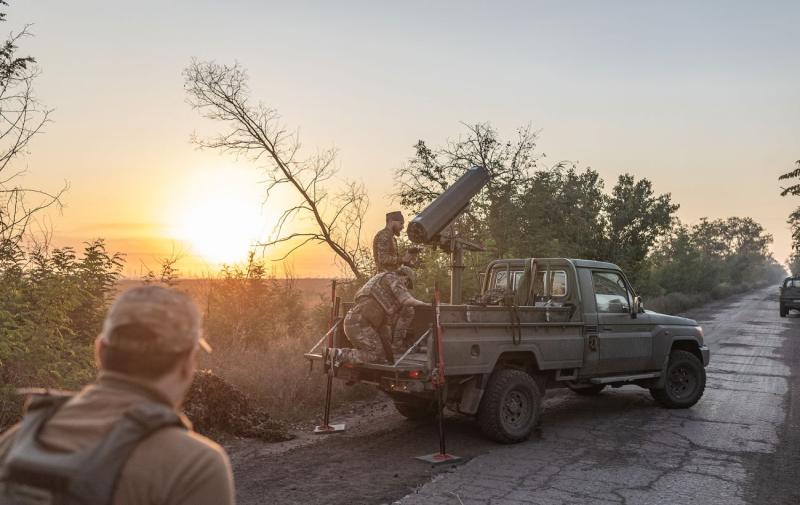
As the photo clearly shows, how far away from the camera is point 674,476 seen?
6191mm

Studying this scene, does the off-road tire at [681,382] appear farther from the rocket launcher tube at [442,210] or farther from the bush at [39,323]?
the bush at [39,323]

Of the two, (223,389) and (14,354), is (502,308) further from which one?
(14,354)

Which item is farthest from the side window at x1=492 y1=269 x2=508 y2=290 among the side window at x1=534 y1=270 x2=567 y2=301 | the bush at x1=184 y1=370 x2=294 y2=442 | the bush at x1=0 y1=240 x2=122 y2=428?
the bush at x1=0 y1=240 x2=122 y2=428

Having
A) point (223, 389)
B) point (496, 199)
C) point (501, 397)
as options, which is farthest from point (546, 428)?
point (496, 199)

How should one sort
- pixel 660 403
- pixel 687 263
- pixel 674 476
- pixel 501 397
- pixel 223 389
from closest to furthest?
pixel 674 476 → pixel 501 397 → pixel 223 389 → pixel 660 403 → pixel 687 263

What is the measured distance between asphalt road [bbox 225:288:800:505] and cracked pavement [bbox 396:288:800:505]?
0.05ft

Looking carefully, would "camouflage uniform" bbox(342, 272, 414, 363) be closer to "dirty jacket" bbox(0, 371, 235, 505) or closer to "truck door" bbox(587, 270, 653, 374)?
"truck door" bbox(587, 270, 653, 374)

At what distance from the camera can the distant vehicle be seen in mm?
30047

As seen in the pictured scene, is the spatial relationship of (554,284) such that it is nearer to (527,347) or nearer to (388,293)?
(527,347)

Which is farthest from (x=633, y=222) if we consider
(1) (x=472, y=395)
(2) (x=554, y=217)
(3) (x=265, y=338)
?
(1) (x=472, y=395)

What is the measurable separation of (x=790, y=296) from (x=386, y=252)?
29069 mm

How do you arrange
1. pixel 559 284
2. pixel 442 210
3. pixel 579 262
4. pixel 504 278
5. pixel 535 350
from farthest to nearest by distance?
pixel 504 278, pixel 579 262, pixel 559 284, pixel 442 210, pixel 535 350

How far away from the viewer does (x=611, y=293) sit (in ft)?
30.3

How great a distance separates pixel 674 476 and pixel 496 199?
14.3 m
